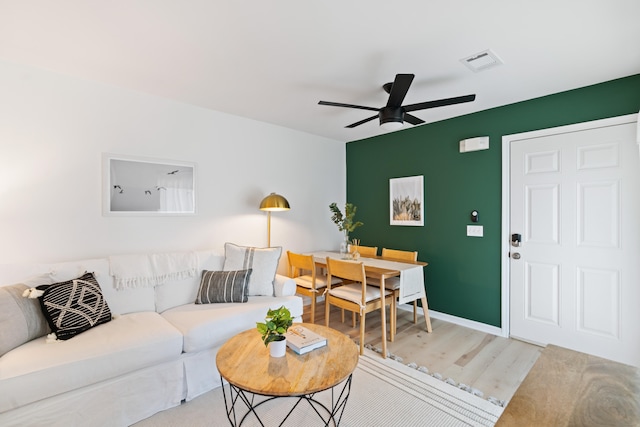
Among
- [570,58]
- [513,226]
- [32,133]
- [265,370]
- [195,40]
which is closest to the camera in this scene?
[265,370]

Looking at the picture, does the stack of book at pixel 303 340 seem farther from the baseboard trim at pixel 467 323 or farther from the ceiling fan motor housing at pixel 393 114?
the baseboard trim at pixel 467 323

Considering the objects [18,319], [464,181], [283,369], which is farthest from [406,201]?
[18,319]

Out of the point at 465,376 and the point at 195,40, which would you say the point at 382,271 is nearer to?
the point at 465,376

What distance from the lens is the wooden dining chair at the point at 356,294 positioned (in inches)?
107

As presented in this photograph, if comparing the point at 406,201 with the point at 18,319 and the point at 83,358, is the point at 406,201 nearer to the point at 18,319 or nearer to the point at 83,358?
the point at 83,358

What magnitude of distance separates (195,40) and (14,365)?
214 centimetres

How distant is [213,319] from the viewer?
222 cm

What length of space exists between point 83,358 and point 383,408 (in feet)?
6.10

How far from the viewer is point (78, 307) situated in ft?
6.54

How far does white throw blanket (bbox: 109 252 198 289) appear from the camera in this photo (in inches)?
95.7

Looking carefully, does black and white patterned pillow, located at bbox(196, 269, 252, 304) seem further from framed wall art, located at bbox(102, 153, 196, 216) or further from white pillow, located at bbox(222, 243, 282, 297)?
framed wall art, located at bbox(102, 153, 196, 216)

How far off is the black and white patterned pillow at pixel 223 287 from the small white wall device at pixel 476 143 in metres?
2.70

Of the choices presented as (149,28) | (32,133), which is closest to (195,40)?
(149,28)

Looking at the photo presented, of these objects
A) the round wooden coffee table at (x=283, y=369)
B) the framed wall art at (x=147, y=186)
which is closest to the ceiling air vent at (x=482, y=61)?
the round wooden coffee table at (x=283, y=369)
